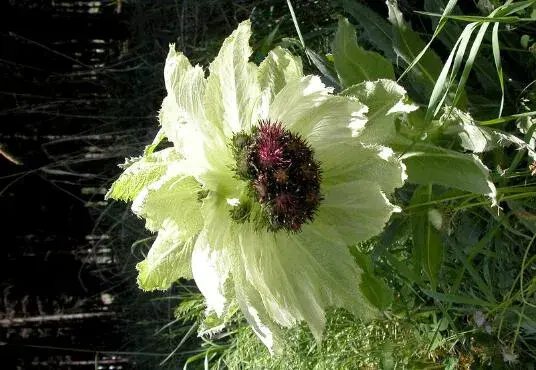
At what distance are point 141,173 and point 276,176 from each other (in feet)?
0.40

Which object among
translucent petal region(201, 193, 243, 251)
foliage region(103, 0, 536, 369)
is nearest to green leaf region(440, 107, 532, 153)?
foliage region(103, 0, 536, 369)

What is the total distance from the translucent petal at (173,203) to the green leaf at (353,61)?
209 millimetres

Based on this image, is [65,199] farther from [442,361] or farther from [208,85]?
[208,85]

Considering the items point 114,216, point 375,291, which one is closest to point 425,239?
point 375,291

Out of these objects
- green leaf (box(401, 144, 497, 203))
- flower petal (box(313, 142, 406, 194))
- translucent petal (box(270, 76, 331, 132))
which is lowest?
green leaf (box(401, 144, 497, 203))

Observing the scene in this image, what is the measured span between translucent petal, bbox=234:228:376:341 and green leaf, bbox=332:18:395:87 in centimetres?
18

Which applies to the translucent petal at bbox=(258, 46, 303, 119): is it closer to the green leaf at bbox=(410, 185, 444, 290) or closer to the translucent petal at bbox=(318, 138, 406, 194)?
the translucent petal at bbox=(318, 138, 406, 194)

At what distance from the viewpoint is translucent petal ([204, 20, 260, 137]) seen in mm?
542

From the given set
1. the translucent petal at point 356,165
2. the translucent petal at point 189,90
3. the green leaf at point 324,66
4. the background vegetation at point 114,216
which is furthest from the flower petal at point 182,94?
the background vegetation at point 114,216

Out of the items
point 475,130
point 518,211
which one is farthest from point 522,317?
point 475,130

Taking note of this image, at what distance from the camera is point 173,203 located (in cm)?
53

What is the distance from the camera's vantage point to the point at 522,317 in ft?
2.59

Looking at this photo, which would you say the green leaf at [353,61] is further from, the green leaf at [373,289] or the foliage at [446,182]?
the green leaf at [373,289]

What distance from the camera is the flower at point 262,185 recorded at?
525 mm
